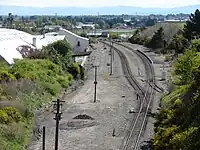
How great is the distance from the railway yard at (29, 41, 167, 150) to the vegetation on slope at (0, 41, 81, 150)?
1.19 meters

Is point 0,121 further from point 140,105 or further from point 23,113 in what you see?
point 140,105

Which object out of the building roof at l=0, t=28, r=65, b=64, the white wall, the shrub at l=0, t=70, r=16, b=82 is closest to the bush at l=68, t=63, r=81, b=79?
the building roof at l=0, t=28, r=65, b=64

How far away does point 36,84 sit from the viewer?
3666 cm

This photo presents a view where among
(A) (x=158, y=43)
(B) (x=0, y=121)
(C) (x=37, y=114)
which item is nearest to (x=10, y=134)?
(B) (x=0, y=121)

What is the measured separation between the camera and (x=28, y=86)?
3497 centimetres

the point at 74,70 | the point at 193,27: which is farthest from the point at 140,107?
the point at 193,27

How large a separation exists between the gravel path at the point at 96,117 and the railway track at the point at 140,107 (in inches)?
17.8

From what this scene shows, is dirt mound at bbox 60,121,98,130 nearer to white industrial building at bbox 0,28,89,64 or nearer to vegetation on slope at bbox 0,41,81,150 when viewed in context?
vegetation on slope at bbox 0,41,81,150

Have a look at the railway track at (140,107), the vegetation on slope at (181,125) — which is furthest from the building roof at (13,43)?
the vegetation on slope at (181,125)

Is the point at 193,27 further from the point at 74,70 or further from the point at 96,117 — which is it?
the point at 96,117

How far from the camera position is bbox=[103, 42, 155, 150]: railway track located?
24.8 metres

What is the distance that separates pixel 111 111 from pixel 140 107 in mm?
2199

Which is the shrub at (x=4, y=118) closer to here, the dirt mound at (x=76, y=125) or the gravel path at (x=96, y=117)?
the gravel path at (x=96, y=117)

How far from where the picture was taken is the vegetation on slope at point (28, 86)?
80.2 ft
